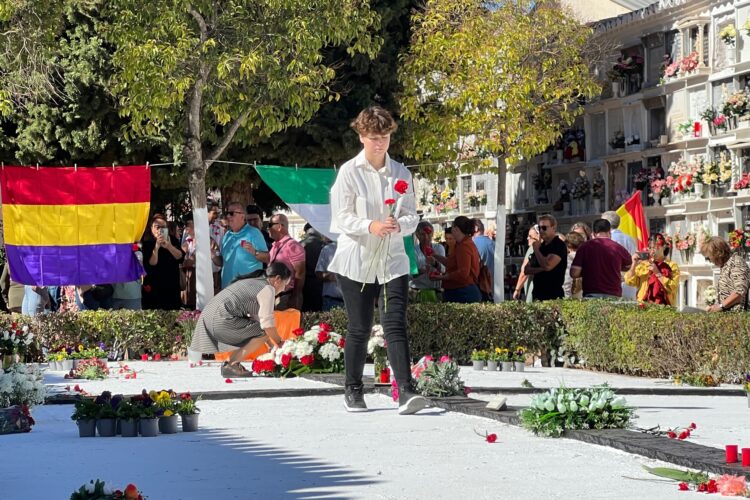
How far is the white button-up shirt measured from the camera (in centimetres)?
1136

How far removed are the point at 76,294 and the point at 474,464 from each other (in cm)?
1553

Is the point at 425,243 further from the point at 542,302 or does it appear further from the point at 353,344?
the point at 353,344

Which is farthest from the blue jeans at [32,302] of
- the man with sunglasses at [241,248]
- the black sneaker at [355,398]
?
the black sneaker at [355,398]

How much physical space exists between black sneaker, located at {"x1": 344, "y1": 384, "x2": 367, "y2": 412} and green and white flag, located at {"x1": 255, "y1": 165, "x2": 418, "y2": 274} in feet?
41.6

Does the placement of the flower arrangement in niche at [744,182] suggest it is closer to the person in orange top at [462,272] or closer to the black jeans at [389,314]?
the person in orange top at [462,272]

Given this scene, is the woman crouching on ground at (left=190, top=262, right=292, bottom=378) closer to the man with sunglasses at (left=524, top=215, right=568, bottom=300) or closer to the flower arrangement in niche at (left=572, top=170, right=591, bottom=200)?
the man with sunglasses at (left=524, top=215, right=568, bottom=300)

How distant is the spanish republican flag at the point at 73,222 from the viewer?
75.7ft

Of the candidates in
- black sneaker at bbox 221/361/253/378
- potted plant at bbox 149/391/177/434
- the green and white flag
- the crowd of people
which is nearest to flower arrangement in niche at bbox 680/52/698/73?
the green and white flag

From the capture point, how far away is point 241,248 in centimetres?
1991

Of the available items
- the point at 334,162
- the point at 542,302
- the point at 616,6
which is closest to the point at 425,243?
the point at 542,302

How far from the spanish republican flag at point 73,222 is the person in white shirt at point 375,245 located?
12.1m

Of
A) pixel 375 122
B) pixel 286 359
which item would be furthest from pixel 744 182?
pixel 375 122

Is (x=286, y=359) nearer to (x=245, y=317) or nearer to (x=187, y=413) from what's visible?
(x=245, y=317)

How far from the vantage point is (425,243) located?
73.1 ft
